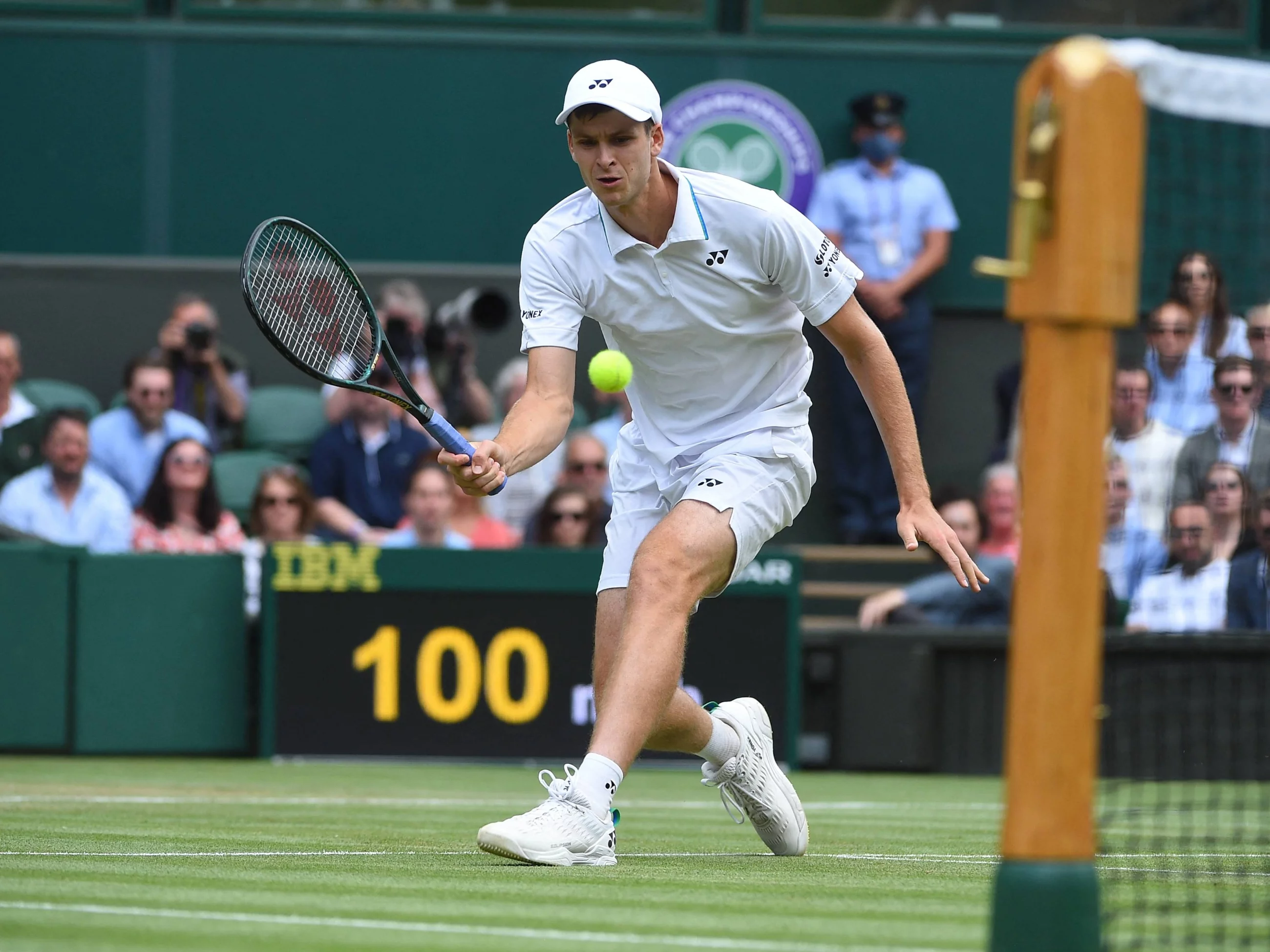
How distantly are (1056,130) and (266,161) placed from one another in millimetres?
11399

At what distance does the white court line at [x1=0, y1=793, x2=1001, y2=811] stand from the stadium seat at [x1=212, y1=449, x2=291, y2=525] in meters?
3.89

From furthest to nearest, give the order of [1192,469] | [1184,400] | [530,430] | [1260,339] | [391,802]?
[1192,469] < [1184,400] < [391,802] < [1260,339] < [530,430]

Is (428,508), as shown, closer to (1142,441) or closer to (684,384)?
(1142,441)

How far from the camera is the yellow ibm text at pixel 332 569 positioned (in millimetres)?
10086

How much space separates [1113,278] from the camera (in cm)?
306

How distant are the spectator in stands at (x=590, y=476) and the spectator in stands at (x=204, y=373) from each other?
1.97m

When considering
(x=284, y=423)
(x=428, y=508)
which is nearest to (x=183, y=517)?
(x=428, y=508)

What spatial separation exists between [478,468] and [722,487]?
2.23 ft

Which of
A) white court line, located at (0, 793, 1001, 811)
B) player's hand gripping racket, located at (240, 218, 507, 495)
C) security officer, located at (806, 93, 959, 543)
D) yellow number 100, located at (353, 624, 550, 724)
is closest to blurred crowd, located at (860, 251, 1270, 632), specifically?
white court line, located at (0, 793, 1001, 811)

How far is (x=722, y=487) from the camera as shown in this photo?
5.15 metres

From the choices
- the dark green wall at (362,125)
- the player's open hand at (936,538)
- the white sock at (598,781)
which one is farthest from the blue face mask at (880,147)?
the white sock at (598,781)

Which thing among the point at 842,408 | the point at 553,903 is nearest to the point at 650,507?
the point at 553,903

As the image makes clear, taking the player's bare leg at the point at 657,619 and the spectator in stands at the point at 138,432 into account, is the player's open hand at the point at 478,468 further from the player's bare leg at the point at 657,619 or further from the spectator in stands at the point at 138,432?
the spectator in stands at the point at 138,432

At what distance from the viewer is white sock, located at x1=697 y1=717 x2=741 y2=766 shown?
536cm
